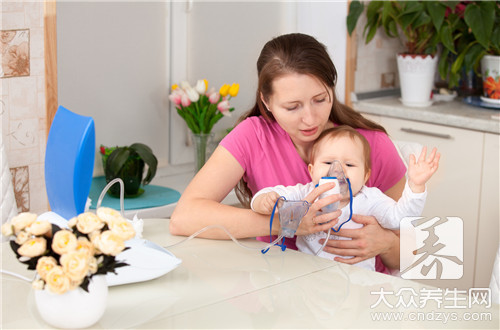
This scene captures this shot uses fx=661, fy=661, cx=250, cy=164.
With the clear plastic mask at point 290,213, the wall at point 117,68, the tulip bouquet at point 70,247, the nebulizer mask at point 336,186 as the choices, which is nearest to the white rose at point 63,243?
the tulip bouquet at point 70,247

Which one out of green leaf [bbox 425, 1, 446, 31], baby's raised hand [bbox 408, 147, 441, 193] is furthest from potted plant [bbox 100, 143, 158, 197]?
green leaf [bbox 425, 1, 446, 31]

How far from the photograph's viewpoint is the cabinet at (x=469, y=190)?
9.32 ft

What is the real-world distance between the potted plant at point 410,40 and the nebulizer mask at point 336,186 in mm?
1578

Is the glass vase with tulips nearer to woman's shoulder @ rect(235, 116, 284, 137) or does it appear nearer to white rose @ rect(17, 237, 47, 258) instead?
woman's shoulder @ rect(235, 116, 284, 137)

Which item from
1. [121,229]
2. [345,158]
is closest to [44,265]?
[121,229]

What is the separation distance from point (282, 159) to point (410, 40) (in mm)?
1540

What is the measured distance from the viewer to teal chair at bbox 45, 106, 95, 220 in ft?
4.80

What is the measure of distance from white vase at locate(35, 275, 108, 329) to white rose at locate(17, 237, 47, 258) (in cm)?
9

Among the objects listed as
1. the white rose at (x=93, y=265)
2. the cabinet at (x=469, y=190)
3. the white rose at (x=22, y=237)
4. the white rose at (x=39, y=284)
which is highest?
the white rose at (x=22, y=237)

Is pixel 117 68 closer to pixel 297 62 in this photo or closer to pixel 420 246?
pixel 297 62

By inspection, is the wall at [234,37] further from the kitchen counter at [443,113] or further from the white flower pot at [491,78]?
the white flower pot at [491,78]

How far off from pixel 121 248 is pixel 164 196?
1.71m

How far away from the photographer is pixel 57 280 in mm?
1097

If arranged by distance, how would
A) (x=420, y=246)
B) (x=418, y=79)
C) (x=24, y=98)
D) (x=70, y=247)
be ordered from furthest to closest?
1. (x=418, y=79)
2. (x=24, y=98)
3. (x=420, y=246)
4. (x=70, y=247)
